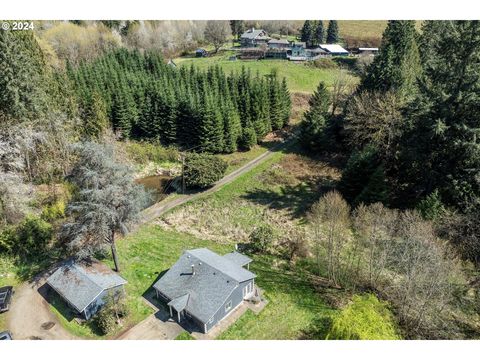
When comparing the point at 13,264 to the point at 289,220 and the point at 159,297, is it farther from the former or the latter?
the point at 289,220

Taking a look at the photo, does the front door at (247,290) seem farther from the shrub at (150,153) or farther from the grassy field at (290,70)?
the grassy field at (290,70)

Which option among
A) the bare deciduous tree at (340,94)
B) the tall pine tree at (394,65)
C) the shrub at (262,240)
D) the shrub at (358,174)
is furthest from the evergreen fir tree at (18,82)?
the bare deciduous tree at (340,94)

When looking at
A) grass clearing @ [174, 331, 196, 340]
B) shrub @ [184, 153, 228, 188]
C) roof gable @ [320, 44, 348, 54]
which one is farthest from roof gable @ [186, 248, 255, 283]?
roof gable @ [320, 44, 348, 54]

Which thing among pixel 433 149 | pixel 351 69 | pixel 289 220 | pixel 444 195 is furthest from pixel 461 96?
pixel 351 69

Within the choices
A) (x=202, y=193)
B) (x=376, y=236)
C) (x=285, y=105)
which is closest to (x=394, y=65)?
(x=285, y=105)

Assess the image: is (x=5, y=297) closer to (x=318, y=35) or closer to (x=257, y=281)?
(x=257, y=281)

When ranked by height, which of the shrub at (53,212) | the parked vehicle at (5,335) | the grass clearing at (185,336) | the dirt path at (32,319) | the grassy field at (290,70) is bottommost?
the grass clearing at (185,336)

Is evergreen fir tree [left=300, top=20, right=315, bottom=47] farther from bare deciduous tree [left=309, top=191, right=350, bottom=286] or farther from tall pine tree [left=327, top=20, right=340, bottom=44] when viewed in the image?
bare deciduous tree [left=309, top=191, right=350, bottom=286]
